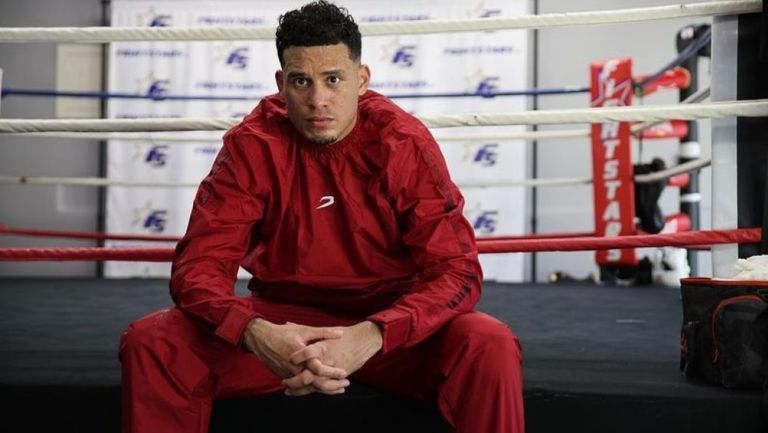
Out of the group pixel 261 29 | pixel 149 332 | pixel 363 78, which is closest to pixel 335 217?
pixel 363 78

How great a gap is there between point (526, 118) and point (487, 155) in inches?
177

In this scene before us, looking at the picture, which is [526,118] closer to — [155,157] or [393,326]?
[393,326]

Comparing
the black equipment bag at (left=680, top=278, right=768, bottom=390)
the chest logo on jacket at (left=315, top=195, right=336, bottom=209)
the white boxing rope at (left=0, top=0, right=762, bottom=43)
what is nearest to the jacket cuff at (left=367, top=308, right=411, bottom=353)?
the chest logo on jacket at (left=315, top=195, right=336, bottom=209)

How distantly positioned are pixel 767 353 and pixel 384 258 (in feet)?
2.52

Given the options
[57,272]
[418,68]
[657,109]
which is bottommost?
[57,272]

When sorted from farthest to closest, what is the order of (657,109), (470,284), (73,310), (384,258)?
(73,310), (657,109), (384,258), (470,284)

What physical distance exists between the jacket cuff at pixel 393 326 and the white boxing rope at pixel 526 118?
29.8 inches

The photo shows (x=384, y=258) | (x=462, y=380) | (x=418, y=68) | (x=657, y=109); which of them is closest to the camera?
(x=462, y=380)

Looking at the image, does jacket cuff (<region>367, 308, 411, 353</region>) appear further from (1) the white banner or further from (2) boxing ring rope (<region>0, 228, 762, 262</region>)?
(1) the white banner

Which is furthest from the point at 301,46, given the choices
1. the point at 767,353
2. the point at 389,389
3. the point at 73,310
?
the point at 73,310

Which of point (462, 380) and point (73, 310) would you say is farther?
point (73, 310)

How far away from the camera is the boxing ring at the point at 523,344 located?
159 centimetres

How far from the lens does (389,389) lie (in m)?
1.60

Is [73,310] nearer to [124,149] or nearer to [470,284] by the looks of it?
[470,284]
